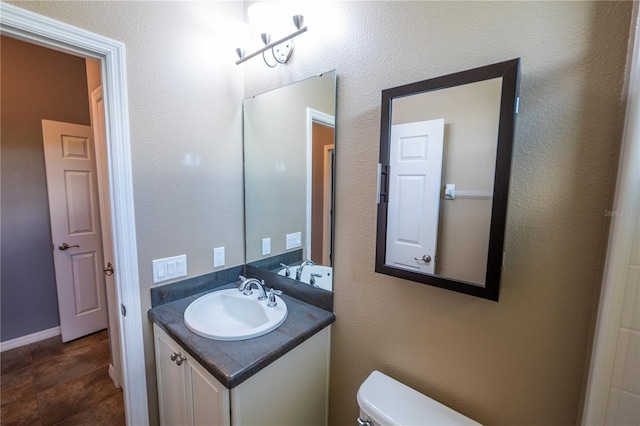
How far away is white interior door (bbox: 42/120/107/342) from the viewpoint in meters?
2.21

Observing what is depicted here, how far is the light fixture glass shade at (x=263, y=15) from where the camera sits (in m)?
1.28

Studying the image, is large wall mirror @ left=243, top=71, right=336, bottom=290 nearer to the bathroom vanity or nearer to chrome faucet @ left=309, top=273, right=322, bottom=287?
chrome faucet @ left=309, top=273, right=322, bottom=287

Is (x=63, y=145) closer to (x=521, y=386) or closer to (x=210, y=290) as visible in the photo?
(x=210, y=290)

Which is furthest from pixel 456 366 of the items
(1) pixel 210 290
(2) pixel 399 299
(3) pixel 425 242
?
(1) pixel 210 290

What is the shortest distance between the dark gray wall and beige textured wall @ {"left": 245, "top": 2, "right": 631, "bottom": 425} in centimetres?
255

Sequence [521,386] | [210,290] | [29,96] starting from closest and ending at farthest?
[521,386] → [210,290] → [29,96]

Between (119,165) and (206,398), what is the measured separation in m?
1.03

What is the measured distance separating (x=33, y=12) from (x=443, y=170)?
1559mm

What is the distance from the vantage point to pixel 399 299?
108cm

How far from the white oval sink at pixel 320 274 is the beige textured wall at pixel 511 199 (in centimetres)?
10

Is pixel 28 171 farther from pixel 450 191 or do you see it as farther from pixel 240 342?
pixel 450 191

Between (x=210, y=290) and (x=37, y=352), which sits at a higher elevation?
(x=210, y=290)

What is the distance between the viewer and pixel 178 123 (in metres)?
1.33

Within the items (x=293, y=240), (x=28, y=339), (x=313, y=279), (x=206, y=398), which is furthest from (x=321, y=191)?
(x=28, y=339)
